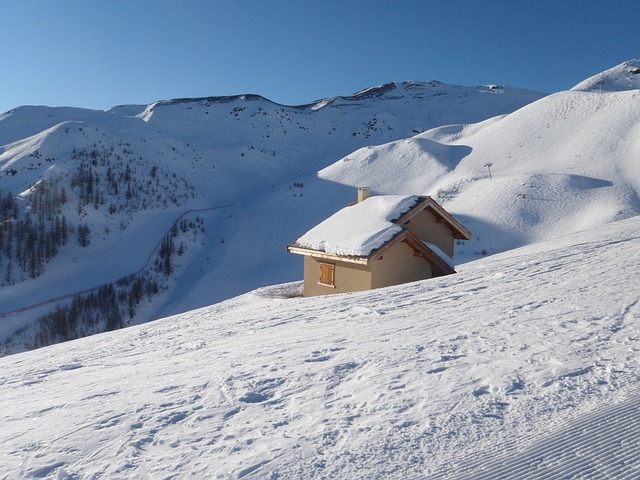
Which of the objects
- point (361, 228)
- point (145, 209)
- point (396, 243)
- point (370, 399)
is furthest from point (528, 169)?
point (370, 399)

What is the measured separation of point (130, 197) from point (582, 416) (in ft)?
116

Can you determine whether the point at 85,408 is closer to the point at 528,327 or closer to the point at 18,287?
the point at 528,327

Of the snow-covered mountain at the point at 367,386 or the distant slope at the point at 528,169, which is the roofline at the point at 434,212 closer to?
the snow-covered mountain at the point at 367,386

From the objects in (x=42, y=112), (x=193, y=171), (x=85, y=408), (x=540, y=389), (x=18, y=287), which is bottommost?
(x=18, y=287)

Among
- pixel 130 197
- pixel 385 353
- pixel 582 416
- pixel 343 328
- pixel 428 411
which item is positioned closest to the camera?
pixel 582 416

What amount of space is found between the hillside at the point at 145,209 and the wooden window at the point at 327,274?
25.1ft

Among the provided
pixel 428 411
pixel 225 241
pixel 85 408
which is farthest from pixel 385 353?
pixel 225 241

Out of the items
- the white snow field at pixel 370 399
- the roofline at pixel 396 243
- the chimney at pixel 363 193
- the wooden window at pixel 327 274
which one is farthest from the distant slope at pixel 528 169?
the white snow field at pixel 370 399

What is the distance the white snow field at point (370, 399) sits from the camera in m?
3.33

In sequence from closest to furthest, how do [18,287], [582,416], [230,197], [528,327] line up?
[582,416], [528,327], [18,287], [230,197]

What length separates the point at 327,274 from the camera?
50.1 feet

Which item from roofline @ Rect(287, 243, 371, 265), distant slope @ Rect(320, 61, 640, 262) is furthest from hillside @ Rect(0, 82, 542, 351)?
roofline @ Rect(287, 243, 371, 265)

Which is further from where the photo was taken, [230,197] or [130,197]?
[230,197]

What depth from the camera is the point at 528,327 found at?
5859mm
